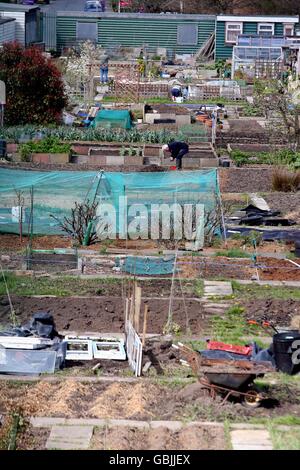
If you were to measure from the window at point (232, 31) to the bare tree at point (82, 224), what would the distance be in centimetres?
3765

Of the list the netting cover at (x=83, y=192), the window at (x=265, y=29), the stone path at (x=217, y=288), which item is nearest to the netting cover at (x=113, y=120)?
the netting cover at (x=83, y=192)

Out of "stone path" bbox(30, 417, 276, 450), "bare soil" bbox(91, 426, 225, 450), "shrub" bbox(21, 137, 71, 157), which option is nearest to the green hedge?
"shrub" bbox(21, 137, 71, 157)

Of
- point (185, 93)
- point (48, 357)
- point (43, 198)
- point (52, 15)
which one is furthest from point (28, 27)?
point (48, 357)

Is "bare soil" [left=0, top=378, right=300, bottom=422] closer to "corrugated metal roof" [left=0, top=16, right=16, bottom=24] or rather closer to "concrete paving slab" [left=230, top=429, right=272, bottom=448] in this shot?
"concrete paving slab" [left=230, top=429, right=272, bottom=448]

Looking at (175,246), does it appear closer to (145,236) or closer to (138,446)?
(145,236)

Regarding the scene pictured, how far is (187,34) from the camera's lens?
190ft

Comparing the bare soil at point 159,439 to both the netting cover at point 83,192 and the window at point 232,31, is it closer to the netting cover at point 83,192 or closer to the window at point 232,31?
the netting cover at point 83,192

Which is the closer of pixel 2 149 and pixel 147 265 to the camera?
pixel 147 265

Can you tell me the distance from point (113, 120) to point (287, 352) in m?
21.3

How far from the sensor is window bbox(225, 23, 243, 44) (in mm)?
55594

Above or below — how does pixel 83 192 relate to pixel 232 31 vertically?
below

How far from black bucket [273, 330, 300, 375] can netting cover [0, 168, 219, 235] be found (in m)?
7.44

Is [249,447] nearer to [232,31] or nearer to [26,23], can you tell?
[26,23]

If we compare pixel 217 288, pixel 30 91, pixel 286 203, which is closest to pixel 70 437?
pixel 217 288
